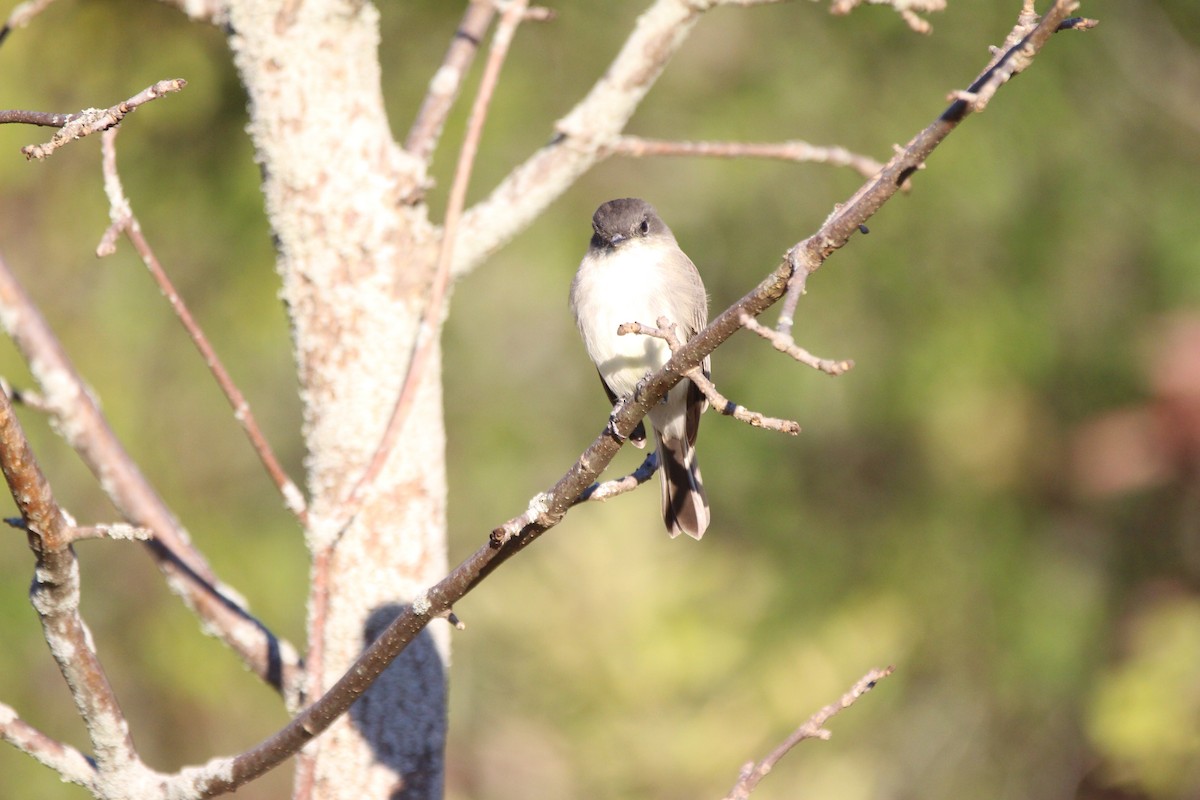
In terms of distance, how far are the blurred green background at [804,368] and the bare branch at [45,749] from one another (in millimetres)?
2014

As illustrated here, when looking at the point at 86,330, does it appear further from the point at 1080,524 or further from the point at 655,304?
the point at 1080,524

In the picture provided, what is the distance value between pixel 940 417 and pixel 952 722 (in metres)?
1.18

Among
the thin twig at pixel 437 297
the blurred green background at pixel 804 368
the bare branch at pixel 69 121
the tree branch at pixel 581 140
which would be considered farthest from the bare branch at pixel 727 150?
the blurred green background at pixel 804 368

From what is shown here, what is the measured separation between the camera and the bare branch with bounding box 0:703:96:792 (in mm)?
1769

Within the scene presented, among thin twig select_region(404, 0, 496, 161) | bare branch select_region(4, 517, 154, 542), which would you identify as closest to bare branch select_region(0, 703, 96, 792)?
bare branch select_region(4, 517, 154, 542)

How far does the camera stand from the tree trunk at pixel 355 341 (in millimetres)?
2225

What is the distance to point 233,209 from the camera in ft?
14.4

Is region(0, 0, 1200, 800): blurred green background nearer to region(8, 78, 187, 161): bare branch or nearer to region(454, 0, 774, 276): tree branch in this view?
region(454, 0, 774, 276): tree branch

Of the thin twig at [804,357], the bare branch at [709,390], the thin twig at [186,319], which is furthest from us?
the thin twig at [186,319]

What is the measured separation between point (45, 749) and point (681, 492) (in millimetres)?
1593

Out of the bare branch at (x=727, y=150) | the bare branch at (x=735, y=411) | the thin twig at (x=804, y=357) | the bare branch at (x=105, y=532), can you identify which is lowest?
the thin twig at (x=804, y=357)

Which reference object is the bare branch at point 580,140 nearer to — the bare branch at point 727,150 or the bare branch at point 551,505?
the bare branch at point 727,150

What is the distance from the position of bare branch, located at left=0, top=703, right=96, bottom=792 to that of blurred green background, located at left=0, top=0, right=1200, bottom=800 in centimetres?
201

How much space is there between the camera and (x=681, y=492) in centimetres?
297
